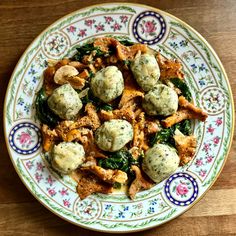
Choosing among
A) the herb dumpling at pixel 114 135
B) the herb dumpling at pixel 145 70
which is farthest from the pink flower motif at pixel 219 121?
the herb dumpling at pixel 114 135

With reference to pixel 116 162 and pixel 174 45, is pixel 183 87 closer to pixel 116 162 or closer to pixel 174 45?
pixel 174 45

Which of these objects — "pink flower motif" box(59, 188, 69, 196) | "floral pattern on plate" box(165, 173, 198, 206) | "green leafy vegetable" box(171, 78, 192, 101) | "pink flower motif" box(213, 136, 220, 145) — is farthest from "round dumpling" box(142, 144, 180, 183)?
"pink flower motif" box(59, 188, 69, 196)

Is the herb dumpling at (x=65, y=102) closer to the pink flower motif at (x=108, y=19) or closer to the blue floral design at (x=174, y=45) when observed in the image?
the pink flower motif at (x=108, y=19)

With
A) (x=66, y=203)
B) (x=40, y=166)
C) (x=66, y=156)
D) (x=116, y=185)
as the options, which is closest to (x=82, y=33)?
(x=66, y=156)

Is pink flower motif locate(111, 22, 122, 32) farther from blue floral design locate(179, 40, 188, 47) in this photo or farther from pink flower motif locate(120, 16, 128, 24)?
blue floral design locate(179, 40, 188, 47)

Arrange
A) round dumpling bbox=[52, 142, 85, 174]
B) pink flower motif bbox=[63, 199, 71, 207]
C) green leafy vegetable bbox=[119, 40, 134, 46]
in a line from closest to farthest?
1. round dumpling bbox=[52, 142, 85, 174]
2. pink flower motif bbox=[63, 199, 71, 207]
3. green leafy vegetable bbox=[119, 40, 134, 46]
